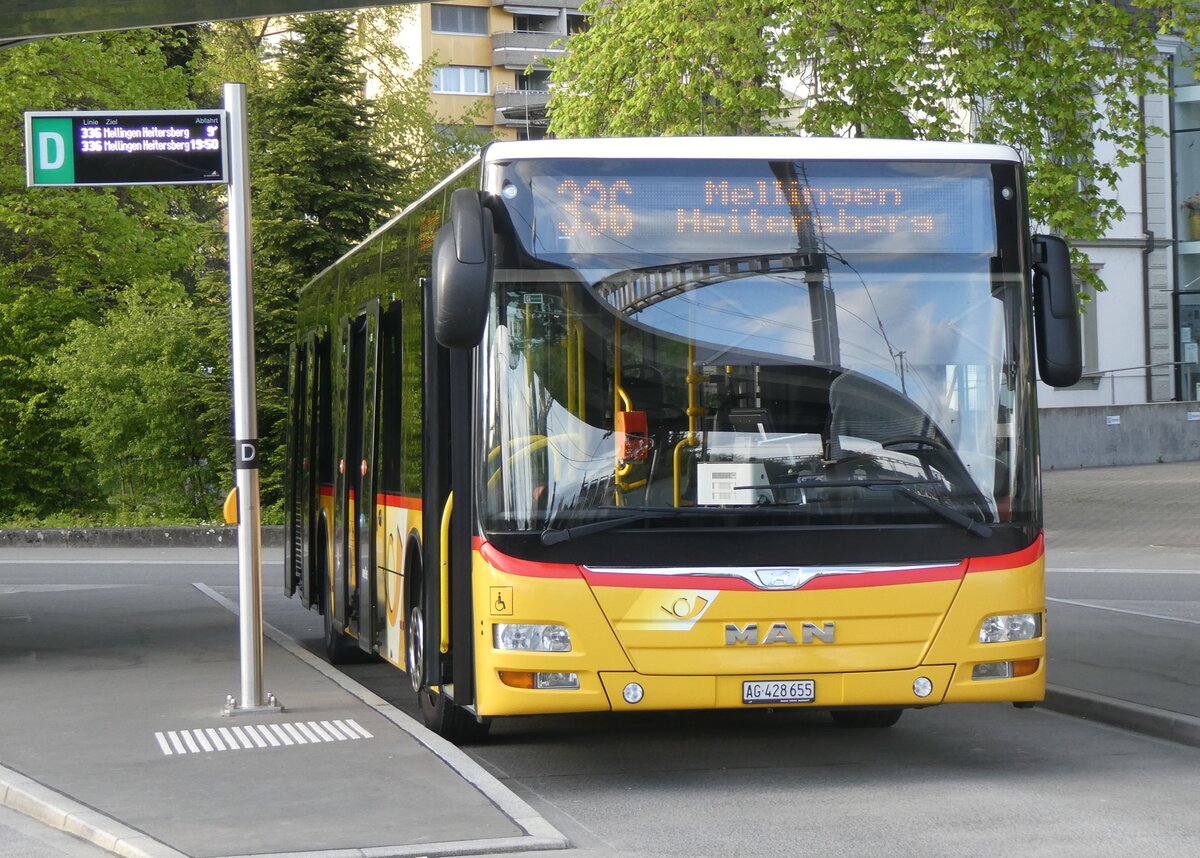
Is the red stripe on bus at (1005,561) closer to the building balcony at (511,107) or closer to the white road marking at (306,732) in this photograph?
the white road marking at (306,732)

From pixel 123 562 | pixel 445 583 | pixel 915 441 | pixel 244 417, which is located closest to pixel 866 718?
pixel 915 441

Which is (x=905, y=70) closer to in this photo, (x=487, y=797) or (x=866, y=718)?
(x=866, y=718)

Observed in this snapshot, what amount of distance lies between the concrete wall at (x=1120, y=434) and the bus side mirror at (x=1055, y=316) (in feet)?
99.8

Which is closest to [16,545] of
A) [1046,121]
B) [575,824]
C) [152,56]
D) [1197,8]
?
[152,56]

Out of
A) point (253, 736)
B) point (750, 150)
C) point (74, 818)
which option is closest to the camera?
point (74, 818)

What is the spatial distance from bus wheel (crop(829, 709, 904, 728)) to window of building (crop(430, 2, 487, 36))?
73600 mm

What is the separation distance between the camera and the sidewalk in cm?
1080

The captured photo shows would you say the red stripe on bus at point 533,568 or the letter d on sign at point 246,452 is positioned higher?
the letter d on sign at point 246,452

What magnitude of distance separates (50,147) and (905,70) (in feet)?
47.9

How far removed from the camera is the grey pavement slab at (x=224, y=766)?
7215 mm

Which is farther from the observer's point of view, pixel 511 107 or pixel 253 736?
pixel 511 107

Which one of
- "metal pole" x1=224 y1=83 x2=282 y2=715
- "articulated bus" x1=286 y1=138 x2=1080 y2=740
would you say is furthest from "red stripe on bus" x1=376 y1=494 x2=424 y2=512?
"articulated bus" x1=286 y1=138 x2=1080 y2=740

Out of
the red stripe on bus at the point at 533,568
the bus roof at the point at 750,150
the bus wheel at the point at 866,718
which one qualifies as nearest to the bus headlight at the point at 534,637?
the red stripe on bus at the point at 533,568

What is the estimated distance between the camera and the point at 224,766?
8.77 meters
